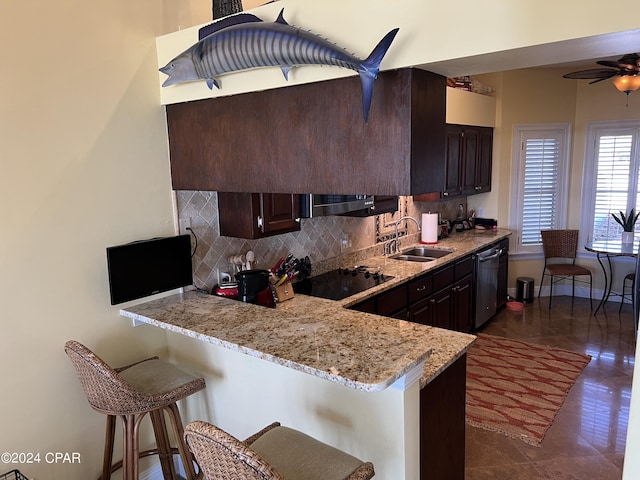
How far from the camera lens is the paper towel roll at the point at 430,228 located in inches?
194

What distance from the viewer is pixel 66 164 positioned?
2184mm

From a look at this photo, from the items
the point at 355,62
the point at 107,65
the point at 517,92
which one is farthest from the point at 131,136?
the point at 517,92

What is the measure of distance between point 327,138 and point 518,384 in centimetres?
295

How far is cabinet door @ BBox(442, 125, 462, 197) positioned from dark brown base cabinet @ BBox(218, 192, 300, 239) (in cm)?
220

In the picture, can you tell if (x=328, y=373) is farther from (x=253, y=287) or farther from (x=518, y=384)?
(x=518, y=384)

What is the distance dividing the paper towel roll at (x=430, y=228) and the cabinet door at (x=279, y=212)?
2.20 metres

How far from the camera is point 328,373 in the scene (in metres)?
1.63

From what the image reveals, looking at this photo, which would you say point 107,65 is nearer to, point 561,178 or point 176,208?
point 176,208

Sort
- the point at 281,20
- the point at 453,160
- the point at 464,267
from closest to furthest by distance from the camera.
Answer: the point at 281,20, the point at 464,267, the point at 453,160

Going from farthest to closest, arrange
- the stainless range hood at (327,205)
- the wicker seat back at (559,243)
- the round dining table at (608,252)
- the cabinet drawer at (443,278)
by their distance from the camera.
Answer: the wicker seat back at (559,243) < the round dining table at (608,252) < the cabinet drawer at (443,278) < the stainless range hood at (327,205)

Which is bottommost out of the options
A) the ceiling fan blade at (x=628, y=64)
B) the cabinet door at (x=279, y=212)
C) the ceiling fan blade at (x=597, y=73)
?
the cabinet door at (x=279, y=212)

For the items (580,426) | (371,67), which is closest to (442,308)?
(580,426)

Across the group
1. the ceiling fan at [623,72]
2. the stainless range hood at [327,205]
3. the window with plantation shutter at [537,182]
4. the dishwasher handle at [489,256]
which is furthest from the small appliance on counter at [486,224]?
the stainless range hood at [327,205]

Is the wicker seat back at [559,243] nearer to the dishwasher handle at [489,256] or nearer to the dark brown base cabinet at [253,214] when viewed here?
the dishwasher handle at [489,256]
